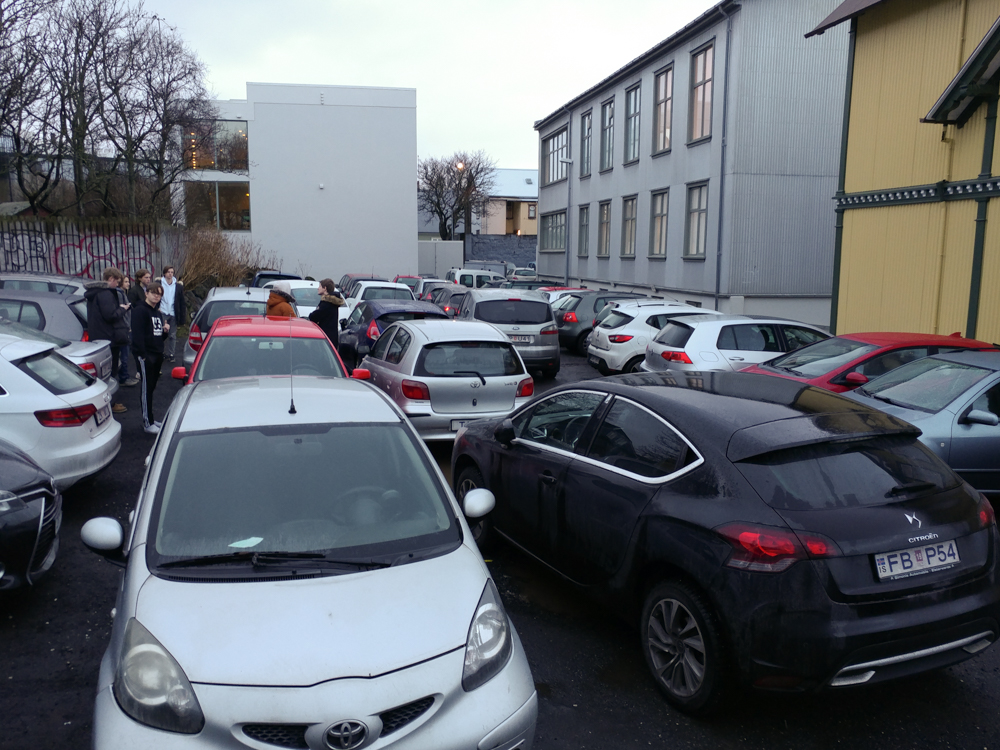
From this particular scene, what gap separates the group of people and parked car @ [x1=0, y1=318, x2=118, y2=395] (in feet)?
1.14

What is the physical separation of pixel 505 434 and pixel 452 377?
318 cm

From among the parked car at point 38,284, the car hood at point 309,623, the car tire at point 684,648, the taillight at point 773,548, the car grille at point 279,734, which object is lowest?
the car tire at point 684,648

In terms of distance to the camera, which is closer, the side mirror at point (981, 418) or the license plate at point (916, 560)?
the license plate at point (916, 560)

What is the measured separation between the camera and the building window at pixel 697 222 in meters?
23.6

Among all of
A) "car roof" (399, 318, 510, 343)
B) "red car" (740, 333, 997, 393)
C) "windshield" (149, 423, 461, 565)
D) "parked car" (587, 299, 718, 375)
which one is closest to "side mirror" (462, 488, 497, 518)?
"windshield" (149, 423, 461, 565)

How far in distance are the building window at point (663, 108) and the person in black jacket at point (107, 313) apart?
1912 centimetres

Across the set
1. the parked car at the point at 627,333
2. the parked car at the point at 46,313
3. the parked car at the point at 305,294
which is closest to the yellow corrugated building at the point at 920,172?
the parked car at the point at 627,333

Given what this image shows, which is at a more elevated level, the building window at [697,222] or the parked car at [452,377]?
the building window at [697,222]

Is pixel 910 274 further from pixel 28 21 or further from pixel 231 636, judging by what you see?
pixel 28 21

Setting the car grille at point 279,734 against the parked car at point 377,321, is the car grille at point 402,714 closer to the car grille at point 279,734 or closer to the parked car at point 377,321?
the car grille at point 279,734

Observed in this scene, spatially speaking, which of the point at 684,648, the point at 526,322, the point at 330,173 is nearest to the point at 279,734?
the point at 684,648

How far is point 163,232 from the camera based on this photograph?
24.3m

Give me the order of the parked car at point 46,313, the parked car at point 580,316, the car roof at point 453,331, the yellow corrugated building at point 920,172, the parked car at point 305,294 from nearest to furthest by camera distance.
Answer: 1. the car roof at point 453,331
2. the parked car at point 46,313
3. the yellow corrugated building at point 920,172
4. the parked car at point 580,316
5. the parked car at point 305,294

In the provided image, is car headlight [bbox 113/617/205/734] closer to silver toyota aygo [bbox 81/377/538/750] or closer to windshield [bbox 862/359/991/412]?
silver toyota aygo [bbox 81/377/538/750]
